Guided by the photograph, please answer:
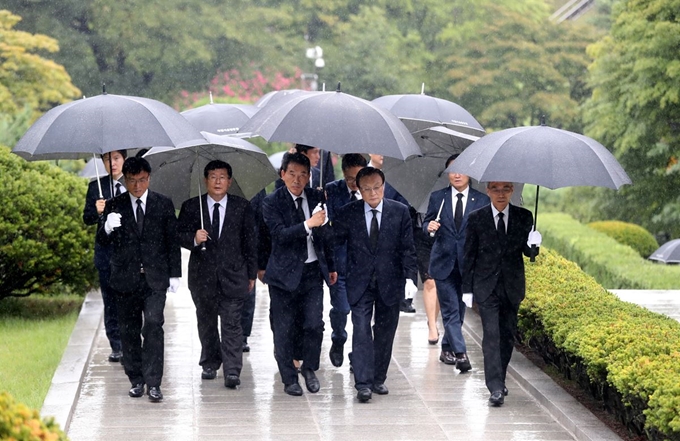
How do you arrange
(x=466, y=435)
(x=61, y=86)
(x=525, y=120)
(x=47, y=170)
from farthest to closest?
(x=525, y=120) → (x=61, y=86) → (x=47, y=170) → (x=466, y=435)

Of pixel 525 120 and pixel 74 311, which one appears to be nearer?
pixel 74 311

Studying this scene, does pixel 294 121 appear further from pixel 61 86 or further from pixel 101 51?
pixel 101 51

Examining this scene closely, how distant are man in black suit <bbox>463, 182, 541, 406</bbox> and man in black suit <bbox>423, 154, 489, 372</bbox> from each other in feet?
3.81

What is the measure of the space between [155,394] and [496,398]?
2586 mm

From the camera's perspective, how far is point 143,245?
8211mm

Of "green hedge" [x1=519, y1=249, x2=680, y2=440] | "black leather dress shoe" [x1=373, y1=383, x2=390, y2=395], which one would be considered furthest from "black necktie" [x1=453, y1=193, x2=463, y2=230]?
"black leather dress shoe" [x1=373, y1=383, x2=390, y2=395]

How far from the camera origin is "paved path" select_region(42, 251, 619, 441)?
760cm

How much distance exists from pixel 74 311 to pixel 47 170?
1917 mm

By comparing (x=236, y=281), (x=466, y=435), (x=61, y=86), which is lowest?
(x=466, y=435)

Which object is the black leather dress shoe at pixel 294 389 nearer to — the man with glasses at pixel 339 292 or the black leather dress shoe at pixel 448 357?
the man with glasses at pixel 339 292

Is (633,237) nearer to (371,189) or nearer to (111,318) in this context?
(111,318)

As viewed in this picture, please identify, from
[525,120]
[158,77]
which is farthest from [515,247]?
[158,77]

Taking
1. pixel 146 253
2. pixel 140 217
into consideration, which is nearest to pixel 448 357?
pixel 146 253

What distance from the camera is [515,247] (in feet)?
27.3
